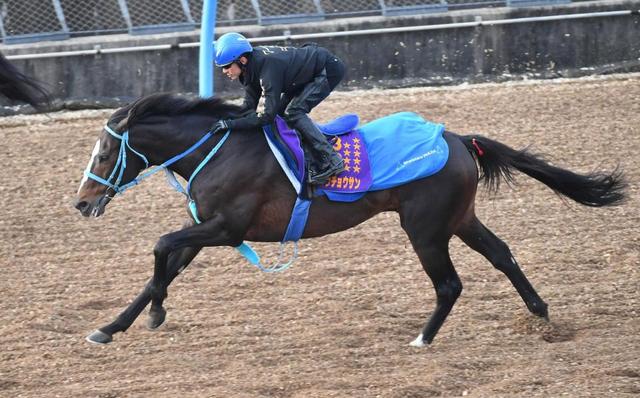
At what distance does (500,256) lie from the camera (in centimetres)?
729

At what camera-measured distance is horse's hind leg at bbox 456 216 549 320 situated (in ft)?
23.8

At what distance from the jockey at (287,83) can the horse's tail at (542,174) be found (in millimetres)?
1097

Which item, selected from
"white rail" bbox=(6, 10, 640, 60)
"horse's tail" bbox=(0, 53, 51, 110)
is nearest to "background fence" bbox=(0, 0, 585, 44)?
"white rail" bbox=(6, 10, 640, 60)

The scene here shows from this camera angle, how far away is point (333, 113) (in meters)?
11.8

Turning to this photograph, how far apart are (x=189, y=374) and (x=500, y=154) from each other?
2674mm

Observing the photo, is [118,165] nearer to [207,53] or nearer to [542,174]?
[207,53]

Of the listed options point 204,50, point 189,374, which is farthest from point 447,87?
point 189,374

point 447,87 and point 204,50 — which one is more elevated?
point 204,50

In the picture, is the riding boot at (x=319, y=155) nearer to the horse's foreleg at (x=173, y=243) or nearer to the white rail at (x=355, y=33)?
the horse's foreleg at (x=173, y=243)

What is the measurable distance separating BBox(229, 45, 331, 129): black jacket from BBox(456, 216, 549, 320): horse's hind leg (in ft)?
5.02

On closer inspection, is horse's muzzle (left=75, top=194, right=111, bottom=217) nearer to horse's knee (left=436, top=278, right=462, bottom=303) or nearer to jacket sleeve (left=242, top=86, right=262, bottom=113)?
jacket sleeve (left=242, top=86, right=262, bottom=113)

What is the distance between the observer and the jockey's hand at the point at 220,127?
22.5 ft

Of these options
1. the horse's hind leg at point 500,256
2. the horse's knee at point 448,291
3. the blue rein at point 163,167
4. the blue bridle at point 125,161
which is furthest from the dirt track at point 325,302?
the blue bridle at point 125,161

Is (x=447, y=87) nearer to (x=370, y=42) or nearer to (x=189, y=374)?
(x=370, y=42)
